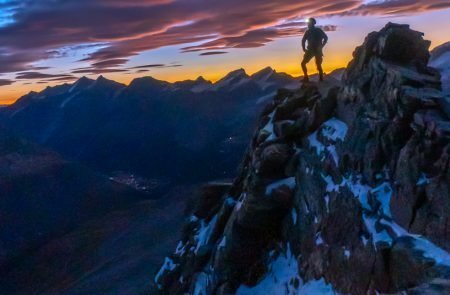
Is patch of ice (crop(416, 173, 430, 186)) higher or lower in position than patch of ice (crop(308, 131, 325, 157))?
higher

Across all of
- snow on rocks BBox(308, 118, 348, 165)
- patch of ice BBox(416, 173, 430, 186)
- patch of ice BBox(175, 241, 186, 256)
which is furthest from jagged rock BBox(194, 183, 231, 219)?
patch of ice BBox(416, 173, 430, 186)

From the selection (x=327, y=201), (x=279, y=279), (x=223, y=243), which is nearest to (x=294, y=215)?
(x=279, y=279)

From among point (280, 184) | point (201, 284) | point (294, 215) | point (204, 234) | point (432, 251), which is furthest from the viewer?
point (204, 234)

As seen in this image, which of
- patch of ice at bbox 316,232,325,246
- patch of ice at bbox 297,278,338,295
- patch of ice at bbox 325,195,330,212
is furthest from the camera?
patch of ice at bbox 325,195,330,212

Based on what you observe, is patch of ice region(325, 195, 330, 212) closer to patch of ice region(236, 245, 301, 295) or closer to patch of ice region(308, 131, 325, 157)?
patch of ice region(308, 131, 325, 157)

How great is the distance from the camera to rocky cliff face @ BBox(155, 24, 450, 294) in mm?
17859

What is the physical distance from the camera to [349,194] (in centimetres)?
2259

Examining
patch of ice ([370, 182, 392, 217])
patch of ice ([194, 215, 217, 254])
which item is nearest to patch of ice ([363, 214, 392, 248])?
patch of ice ([370, 182, 392, 217])

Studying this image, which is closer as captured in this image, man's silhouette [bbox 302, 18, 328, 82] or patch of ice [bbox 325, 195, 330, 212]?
patch of ice [bbox 325, 195, 330, 212]

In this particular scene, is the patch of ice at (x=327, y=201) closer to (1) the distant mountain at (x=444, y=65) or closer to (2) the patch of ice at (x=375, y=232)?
(2) the patch of ice at (x=375, y=232)

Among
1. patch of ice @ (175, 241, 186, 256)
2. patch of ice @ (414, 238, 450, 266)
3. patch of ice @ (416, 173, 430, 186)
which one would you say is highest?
patch of ice @ (416, 173, 430, 186)

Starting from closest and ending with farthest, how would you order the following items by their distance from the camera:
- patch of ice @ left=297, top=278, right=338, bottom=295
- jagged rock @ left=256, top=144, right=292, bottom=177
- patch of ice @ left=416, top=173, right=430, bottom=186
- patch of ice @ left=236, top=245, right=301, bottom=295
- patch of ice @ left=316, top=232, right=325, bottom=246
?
patch of ice @ left=416, top=173, right=430, bottom=186 → patch of ice @ left=297, top=278, right=338, bottom=295 → patch of ice @ left=316, top=232, right=325, bottom=246 → patch of ice @ left=236, top=245, right=301, bottom=295 → jagged rock @ left=256, top=144, right=292, bottom=177

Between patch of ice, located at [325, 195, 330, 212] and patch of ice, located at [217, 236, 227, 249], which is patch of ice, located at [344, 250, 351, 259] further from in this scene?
patch of ice, located at [217, 236, 227, 249]

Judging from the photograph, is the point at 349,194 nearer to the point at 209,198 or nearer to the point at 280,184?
the point at 280,184
